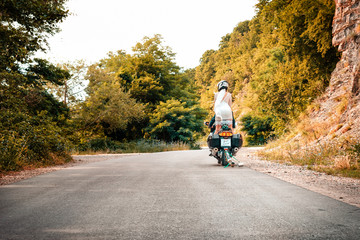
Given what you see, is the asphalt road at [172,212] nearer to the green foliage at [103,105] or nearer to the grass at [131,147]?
the green foliage at [103,105]

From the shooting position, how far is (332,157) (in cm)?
1153

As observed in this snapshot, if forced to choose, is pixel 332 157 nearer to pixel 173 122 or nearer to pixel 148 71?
pixel 173 122

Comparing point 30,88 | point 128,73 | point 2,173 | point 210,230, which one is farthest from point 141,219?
point 128,73

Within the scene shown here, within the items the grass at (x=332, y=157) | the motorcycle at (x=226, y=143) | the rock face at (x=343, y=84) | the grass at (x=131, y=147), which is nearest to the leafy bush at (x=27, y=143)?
the motorcycle at (x=226, y=143)

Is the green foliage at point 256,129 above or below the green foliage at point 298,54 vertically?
below

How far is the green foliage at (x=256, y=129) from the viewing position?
48859mm

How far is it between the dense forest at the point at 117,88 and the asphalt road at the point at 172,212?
5499mm

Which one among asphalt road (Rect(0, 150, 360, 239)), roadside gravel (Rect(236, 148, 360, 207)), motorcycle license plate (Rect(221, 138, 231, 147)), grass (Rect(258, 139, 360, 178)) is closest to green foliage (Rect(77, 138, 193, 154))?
grass (Rect(258, 139, 360, 178))

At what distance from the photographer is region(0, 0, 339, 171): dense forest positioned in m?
13.2

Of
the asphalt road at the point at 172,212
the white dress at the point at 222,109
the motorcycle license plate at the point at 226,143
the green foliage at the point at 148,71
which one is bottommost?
the asphalt road at the point at 172,212

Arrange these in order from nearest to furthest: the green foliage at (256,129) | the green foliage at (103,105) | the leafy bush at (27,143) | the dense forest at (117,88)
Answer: the leafy bush at (27,143) < the dense forest at (117,88) < the green foliage at (103,105) < the green foliage at (256,129)

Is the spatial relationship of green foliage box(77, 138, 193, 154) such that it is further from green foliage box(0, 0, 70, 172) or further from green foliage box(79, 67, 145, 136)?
green foliage box(0, 0, 70, 172)

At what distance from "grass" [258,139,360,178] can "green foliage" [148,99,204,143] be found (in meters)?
19.4

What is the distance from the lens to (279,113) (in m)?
22.7
